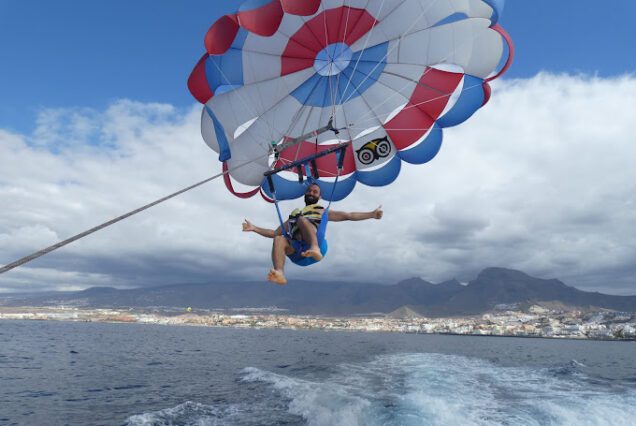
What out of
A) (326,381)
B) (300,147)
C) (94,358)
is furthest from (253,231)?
(94,358)

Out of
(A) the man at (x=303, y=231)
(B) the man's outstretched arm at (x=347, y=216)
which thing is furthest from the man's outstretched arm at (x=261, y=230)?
(B) the man's outstretched arm at (x=347, y=216)

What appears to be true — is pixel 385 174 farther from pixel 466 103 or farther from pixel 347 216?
pixel 347 216

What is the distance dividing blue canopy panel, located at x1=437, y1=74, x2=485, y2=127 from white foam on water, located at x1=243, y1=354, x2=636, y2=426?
31.0ft

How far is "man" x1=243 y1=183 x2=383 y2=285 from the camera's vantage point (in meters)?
8.32

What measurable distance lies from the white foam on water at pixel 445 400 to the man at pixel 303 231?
25.0 ft

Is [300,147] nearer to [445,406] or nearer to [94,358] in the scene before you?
[445,406]

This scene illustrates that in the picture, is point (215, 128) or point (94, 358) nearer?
point (215, 128)

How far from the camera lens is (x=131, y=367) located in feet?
107

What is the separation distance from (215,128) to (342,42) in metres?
4.40

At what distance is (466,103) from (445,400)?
11792 millimetres

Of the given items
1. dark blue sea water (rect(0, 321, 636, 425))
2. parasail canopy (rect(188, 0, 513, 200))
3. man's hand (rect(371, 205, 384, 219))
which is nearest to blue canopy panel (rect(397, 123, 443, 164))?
parasail canopy (rect(188, 0, 513, 200))

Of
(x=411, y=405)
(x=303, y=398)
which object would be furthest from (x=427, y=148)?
(x=303, y=398)

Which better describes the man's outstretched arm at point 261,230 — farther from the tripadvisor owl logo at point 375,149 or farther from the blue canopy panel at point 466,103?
the blue canopy panel at point 466,103

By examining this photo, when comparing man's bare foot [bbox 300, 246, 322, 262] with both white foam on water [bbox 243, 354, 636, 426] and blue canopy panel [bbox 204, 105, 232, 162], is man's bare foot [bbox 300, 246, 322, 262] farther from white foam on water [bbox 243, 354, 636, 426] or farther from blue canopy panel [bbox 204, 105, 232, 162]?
white foam on water [bbox 243, 354, 636, 426]
